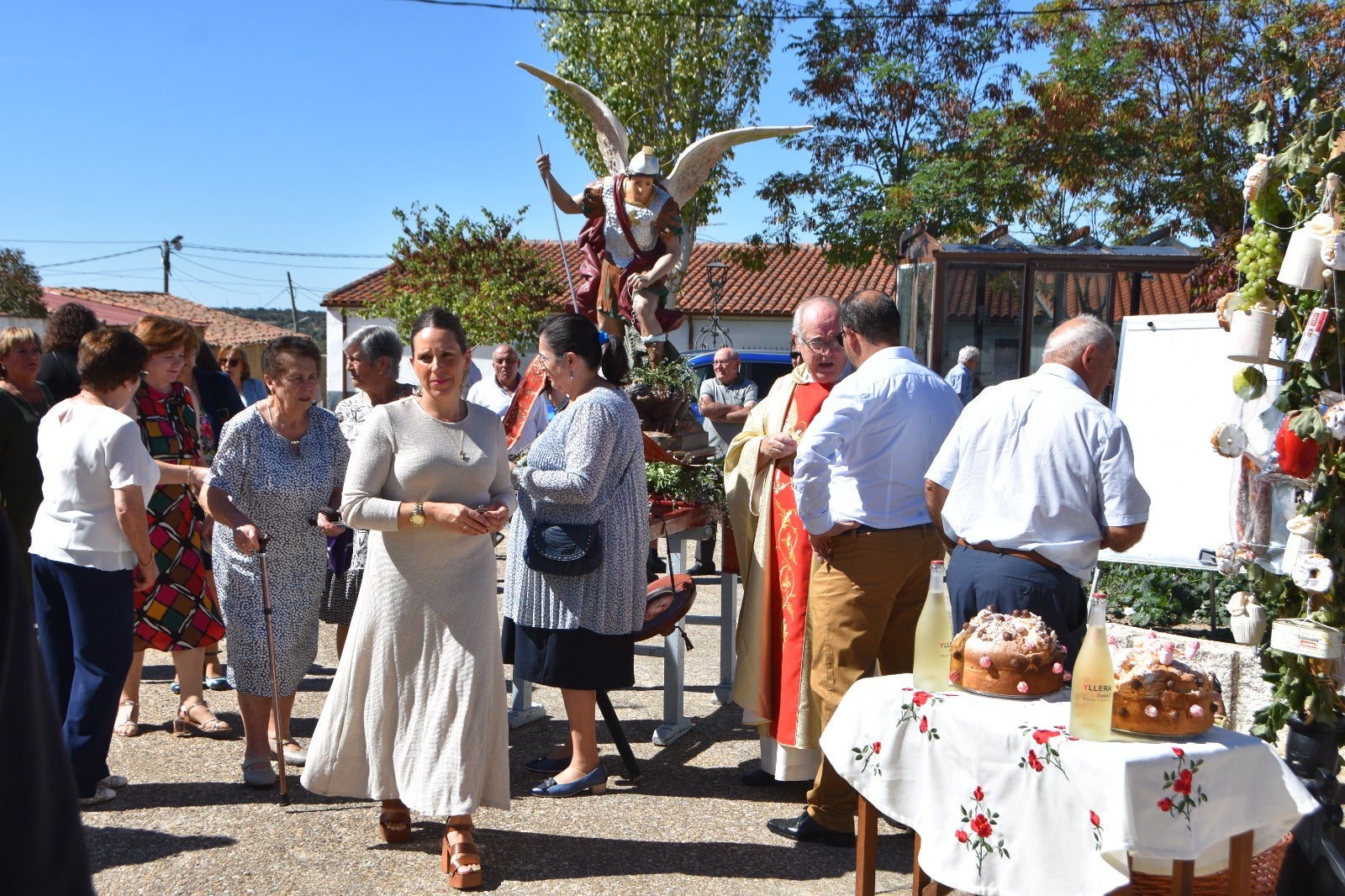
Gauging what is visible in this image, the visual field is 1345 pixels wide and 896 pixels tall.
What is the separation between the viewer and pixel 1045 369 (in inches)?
143

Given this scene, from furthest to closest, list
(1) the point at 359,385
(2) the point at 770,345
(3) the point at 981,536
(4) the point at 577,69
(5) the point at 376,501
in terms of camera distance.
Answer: (2) the point at 770,345, (4) the point at 577,69, (1) the point at 359,385, (5) the point at 376,501, (3) the point at 981,536

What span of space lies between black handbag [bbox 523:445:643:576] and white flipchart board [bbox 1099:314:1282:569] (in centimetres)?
341

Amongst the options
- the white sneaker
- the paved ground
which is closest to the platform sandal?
the paved ground

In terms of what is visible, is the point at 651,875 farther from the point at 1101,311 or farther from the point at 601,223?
the point at 1101,311

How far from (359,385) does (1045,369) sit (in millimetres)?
3096

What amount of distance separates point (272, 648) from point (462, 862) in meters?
1.31

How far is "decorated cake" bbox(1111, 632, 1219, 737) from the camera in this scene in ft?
9.30

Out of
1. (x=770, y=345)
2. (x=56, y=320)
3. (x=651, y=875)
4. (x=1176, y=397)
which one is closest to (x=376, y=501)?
(x=651, y=875)

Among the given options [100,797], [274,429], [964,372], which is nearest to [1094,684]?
[274,429]

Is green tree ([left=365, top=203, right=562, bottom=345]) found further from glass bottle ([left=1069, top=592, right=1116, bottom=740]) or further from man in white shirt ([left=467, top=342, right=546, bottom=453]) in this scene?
glass bottle ([left=1069, top=592, right=1116, bottom=740])

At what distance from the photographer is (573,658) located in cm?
452

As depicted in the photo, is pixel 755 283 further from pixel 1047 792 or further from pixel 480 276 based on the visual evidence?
pixel 1047 792

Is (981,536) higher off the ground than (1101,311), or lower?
lower

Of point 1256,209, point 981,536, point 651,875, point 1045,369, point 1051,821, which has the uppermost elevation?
point 1256,209
